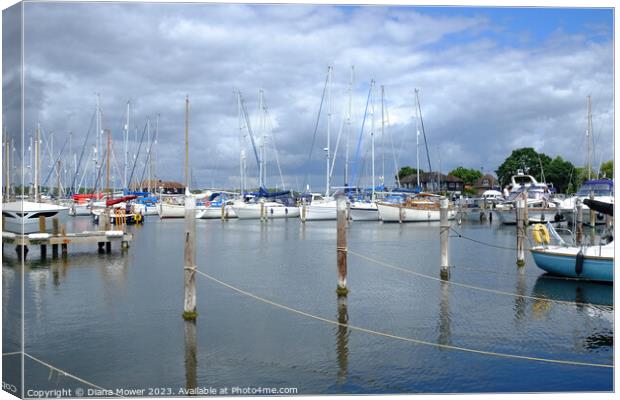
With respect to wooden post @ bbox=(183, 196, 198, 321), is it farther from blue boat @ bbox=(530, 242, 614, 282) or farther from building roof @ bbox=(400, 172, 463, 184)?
building roof @ bbox=(400, 172, 463, 184)

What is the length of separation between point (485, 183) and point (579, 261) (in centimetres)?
10202

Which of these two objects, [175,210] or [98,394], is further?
[175,210]

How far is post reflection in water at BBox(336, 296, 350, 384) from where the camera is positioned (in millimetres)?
10422

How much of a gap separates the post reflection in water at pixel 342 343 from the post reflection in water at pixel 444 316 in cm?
210

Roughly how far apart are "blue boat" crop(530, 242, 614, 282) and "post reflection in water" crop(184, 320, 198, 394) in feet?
42.2

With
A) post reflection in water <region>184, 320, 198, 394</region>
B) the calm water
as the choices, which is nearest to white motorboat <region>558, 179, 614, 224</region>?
the calm water

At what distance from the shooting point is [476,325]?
45.2 feet

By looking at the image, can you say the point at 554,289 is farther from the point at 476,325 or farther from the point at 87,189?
the point at 87,189

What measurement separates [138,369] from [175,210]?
58565 millimetres

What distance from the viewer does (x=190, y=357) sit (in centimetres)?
1135

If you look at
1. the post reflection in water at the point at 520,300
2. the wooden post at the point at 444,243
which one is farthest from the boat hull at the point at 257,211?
the post reflection in water at the point at 520,300

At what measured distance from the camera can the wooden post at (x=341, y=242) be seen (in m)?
16.5

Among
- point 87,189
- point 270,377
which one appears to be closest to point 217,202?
point 87,189

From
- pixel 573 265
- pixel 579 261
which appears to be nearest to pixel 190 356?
pixel 579 261
